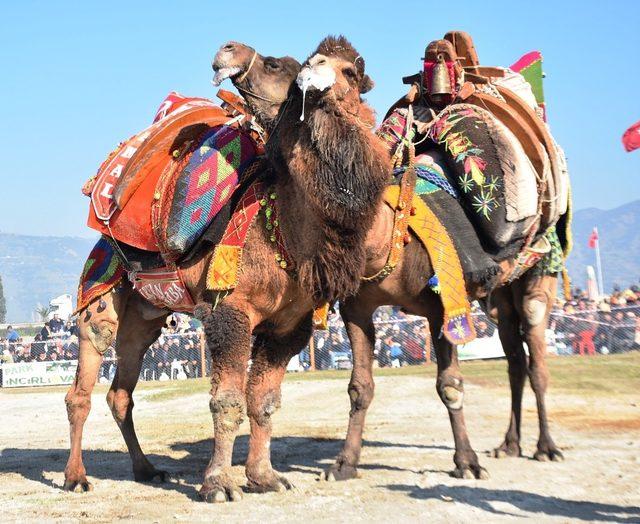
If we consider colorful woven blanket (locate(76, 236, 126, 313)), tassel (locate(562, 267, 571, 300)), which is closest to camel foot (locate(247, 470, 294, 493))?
colorful woven blanket (locate(76, 236, 126, 313))

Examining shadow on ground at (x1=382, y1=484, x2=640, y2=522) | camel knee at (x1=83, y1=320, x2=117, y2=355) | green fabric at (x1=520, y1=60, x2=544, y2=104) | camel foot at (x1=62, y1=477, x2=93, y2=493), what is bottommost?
shadow on ground at (x1=382, y1=484, x2=640, y2=522)

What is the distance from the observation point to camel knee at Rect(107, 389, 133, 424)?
8.19 meters

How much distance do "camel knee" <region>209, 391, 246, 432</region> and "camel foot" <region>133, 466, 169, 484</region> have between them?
1583 millimetres

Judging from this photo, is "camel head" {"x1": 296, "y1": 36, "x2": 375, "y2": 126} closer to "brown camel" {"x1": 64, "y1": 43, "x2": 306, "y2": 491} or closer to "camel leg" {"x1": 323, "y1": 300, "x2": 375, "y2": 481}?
"brown camel" {"x1": 64, "y1": 43, "x2": 306, "y2": 491}

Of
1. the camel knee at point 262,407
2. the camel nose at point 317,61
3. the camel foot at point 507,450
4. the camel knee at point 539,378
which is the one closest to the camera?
the camel nose at point 317,61

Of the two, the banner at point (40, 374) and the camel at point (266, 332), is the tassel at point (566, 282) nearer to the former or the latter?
the camel at point (266, 332)

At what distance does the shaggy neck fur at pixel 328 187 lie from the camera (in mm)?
5914

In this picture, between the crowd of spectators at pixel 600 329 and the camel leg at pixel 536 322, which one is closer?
the camel leg at pixel 536 322

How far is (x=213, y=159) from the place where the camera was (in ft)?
22.7

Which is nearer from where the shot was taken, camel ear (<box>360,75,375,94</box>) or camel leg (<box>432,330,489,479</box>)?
camel ear (<box>360,75,375,94</box>)

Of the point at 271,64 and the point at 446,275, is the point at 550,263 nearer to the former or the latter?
the point at 446,275

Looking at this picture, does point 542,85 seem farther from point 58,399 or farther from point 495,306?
point 58,399

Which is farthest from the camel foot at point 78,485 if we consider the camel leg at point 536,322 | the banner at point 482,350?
the banner at point 482,350

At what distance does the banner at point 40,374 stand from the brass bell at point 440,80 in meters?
18.7
